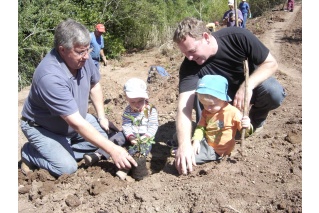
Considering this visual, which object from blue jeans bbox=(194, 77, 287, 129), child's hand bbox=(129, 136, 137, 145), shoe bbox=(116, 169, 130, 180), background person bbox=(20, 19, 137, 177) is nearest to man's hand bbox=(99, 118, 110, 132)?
background person bbox=(20, 19, 137, 177)

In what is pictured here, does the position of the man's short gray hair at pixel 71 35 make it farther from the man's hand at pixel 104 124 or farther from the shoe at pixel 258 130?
the shoe at pixel 258 130

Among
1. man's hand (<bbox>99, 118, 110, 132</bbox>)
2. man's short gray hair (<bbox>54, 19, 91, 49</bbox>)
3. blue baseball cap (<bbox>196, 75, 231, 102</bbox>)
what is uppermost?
man's short gray hair (<bbox>54, 19, 91, 49</bbox>)

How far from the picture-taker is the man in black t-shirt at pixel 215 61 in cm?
326

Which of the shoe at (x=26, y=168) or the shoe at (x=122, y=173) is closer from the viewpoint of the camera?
the shoe at (x=122, y=173)

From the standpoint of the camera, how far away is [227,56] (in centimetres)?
361

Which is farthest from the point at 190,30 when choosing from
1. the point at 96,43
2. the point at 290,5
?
the point at 290,5

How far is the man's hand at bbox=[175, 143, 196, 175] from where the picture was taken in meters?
3.07

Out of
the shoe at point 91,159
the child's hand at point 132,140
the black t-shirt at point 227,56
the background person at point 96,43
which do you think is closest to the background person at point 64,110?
the shoe at point 91,159

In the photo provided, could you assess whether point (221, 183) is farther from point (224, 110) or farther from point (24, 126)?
point (24, 126)

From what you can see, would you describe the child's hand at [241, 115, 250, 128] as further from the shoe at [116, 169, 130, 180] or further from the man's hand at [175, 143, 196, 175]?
the shoe at [116, 169, 130, 180]

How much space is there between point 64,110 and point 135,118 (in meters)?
0.88

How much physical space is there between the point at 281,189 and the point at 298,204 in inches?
10.1

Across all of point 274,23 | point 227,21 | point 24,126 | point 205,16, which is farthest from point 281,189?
point 205,16

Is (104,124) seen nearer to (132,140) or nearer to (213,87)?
(132,140)
